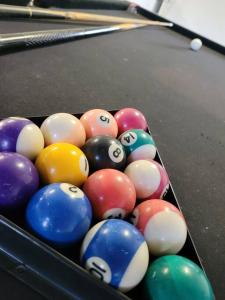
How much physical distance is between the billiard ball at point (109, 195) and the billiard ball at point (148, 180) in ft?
0.19

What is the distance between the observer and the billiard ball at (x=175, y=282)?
1.72ft

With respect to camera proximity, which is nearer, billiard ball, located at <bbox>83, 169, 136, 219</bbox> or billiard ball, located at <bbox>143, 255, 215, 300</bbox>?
billiard ball, located at <bbox>143, 255, 215, 300</bbox>

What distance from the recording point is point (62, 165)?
0.67 meters

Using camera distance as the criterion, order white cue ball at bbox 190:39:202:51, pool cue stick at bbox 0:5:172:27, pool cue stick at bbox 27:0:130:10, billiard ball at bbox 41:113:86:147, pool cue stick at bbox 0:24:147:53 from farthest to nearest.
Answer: white cue ball at bbox 190:39:202:51, pool cue stick at bbox 27:0:130:10, pool cue stick at bbox 0:5:172:27, pool cue stick at bbox 0:24:147:53, billiard ball at bbox 41:113:86:147

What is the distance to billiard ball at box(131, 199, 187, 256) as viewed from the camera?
62 centimetres

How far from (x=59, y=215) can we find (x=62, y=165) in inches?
5.5

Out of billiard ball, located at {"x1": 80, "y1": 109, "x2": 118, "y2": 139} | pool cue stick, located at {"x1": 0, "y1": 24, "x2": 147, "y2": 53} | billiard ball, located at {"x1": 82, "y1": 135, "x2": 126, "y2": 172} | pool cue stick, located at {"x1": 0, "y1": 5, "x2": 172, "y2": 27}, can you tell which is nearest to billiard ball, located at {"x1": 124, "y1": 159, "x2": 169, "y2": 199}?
billiard ball, located at {"x1": 82, "y1": 135, "x2": 126, "y2": 172}

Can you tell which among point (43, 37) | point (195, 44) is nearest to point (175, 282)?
point (43, 37)

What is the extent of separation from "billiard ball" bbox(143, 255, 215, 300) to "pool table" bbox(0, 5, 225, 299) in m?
0.11

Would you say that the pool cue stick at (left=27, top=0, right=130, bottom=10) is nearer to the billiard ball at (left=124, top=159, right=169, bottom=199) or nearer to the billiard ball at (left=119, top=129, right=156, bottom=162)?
the billiard ball at (left=119, top=129, right=156, bottom=162)

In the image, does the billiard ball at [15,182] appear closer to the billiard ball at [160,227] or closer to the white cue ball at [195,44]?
the billiard ball at [160,227]

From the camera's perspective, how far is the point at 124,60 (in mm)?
1549

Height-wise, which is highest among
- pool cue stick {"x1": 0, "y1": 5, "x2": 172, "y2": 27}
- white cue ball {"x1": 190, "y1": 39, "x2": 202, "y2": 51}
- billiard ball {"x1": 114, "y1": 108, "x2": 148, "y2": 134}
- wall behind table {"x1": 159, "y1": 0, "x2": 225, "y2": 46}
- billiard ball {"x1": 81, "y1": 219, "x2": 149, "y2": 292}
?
wall behind table {"x1": 159, "y1": 0, "x2": 225, "y2": 46}

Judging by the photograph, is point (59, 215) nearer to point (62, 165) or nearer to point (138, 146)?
point (62, 165)
